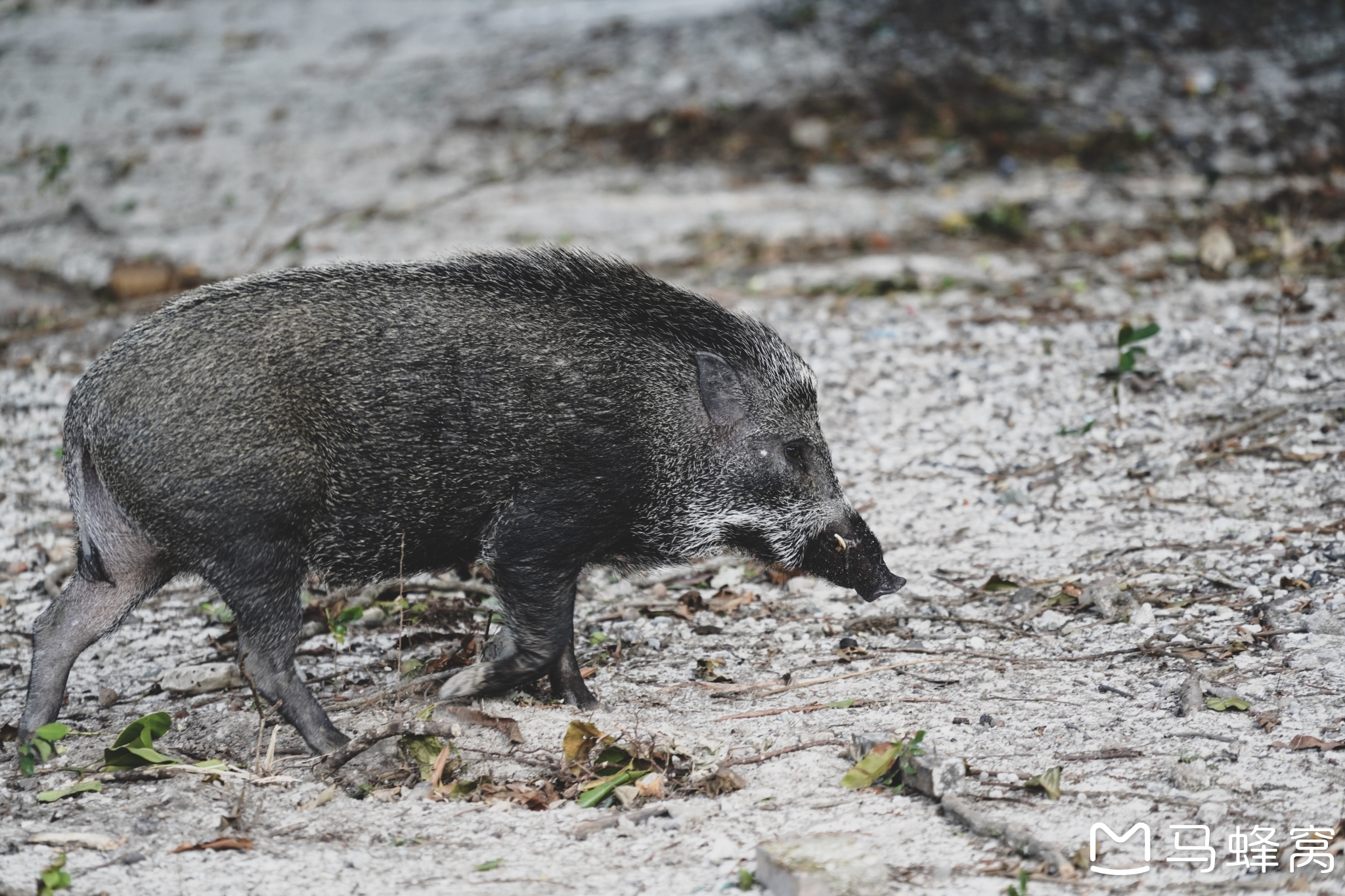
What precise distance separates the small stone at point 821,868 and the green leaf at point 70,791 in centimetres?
181

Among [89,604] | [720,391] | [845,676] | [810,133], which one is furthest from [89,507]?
[810,133]

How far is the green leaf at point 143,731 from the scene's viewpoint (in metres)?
3.61

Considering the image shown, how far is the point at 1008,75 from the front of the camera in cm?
1150

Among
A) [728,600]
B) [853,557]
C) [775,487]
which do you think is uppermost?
[775,487]

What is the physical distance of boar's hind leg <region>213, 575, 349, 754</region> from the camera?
12.3 ft

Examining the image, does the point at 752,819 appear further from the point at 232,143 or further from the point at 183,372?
the point at 232,143

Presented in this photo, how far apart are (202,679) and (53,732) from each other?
0.65 m

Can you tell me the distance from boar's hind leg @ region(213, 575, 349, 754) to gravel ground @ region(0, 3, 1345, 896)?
11 cm

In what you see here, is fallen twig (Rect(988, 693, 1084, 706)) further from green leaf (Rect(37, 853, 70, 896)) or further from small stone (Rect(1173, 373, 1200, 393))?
small stone (Rect(1173, 373, 1200, 393))

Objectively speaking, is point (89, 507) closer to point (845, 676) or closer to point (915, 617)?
point (845, 676)

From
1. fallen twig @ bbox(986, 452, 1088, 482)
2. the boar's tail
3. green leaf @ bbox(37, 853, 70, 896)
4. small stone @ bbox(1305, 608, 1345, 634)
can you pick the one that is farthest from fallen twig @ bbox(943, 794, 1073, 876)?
fallen twig @ bbox(986, 452, 1088, 482)

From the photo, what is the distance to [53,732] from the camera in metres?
3.69

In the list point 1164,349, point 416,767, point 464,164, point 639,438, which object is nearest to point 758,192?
point 464,164

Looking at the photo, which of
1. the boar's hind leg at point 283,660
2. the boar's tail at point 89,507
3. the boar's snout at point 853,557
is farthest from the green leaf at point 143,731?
the boar's snout at point 853,557
